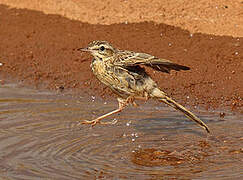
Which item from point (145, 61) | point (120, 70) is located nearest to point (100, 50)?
point (120, 70)

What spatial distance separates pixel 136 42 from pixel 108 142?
417 centimetres

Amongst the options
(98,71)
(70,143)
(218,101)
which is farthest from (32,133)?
(218,101)

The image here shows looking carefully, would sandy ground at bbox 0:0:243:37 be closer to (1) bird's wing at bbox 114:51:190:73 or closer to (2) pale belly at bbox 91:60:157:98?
(2) pale belly at bbox 91:60:157:98

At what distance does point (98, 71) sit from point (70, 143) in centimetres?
115

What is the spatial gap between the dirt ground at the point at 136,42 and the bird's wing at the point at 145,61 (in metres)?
2.26

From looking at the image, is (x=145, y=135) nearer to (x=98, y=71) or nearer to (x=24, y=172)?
(x=98, y=71)

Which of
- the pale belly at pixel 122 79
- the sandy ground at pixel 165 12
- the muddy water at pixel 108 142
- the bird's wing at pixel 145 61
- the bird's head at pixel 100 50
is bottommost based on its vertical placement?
the muddy water at pixel 108 142

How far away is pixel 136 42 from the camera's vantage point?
12.5m

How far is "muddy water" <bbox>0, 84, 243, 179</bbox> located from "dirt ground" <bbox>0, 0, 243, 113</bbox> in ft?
2.45

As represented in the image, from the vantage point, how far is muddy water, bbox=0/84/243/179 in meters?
7.63

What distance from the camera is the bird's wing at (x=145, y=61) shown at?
26.6ft

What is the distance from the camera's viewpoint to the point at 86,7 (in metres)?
14.1

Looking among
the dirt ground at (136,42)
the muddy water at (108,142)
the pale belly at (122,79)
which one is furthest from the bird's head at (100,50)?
the dirt ground at (136,42)

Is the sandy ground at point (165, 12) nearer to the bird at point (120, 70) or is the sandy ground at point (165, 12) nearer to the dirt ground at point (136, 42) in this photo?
the dirt ground at point (136, 42)
